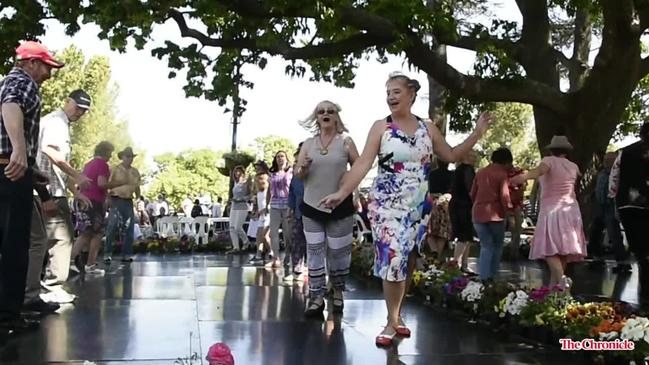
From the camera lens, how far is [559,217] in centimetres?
815

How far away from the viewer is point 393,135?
19.6 feet

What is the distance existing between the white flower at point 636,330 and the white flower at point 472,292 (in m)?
2.04

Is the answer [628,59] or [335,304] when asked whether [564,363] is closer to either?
[335,304]

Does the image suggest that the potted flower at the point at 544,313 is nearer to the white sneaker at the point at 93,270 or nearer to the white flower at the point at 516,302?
the white flower at the point at 516,302

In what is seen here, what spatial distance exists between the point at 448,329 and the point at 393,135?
1.73 meters

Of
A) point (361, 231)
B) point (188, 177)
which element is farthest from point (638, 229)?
point (188, 177)

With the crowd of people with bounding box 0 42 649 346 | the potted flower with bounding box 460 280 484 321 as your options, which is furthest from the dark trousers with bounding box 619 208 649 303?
the potted flower with bounding box 460 280 484 321

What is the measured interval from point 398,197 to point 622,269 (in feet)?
23.7

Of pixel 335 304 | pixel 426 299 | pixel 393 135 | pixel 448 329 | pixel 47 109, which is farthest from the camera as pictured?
pixel 47 109

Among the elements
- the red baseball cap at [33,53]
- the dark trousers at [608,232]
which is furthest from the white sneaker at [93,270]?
the dark trousers at [608,232]

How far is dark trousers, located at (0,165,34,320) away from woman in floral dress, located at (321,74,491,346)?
2.19m

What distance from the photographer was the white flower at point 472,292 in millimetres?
7203

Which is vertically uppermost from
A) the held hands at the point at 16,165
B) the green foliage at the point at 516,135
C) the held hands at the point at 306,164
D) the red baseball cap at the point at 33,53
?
the green foliage at the point at 516,135

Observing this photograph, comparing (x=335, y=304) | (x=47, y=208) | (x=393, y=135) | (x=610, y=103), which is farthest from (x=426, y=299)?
(x=610, y=103)
